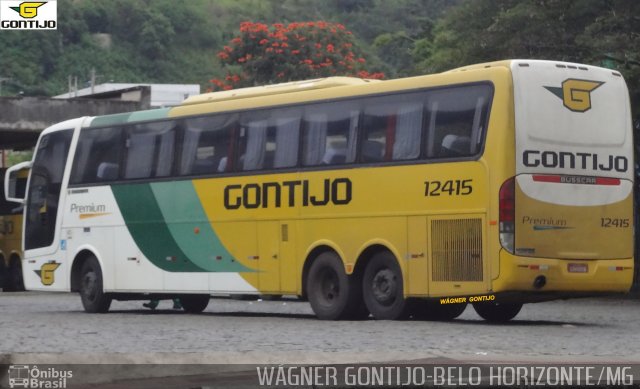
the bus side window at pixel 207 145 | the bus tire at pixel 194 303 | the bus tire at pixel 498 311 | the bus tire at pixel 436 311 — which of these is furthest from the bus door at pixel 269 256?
the bus tire at pixel 194 303

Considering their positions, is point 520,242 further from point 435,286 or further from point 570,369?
point 570,369

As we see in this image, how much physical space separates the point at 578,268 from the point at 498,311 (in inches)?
84.5

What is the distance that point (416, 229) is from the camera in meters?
19.4

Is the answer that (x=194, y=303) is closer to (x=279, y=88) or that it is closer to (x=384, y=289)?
(x=279, y=88)

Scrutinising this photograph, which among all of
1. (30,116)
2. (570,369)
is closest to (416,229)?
(570,369)

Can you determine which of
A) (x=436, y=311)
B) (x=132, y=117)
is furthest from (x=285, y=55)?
(x=436, y=311)

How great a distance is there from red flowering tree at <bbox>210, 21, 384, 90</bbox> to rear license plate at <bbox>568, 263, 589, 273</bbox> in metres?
33.0

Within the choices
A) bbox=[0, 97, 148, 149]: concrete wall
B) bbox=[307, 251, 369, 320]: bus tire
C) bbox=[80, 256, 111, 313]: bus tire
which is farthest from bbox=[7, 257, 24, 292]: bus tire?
bbox=[307, 251, 369, 320]: bus tire

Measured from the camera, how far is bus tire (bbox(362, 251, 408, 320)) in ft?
64.3

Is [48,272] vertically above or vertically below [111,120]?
below

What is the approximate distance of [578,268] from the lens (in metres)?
19.0

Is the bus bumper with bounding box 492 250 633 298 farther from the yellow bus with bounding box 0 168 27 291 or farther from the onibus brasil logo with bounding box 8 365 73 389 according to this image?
the yellow bus with bounding box 0 168 27 291

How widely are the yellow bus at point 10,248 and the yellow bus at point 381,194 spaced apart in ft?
59.1

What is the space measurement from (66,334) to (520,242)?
5.60 meters
